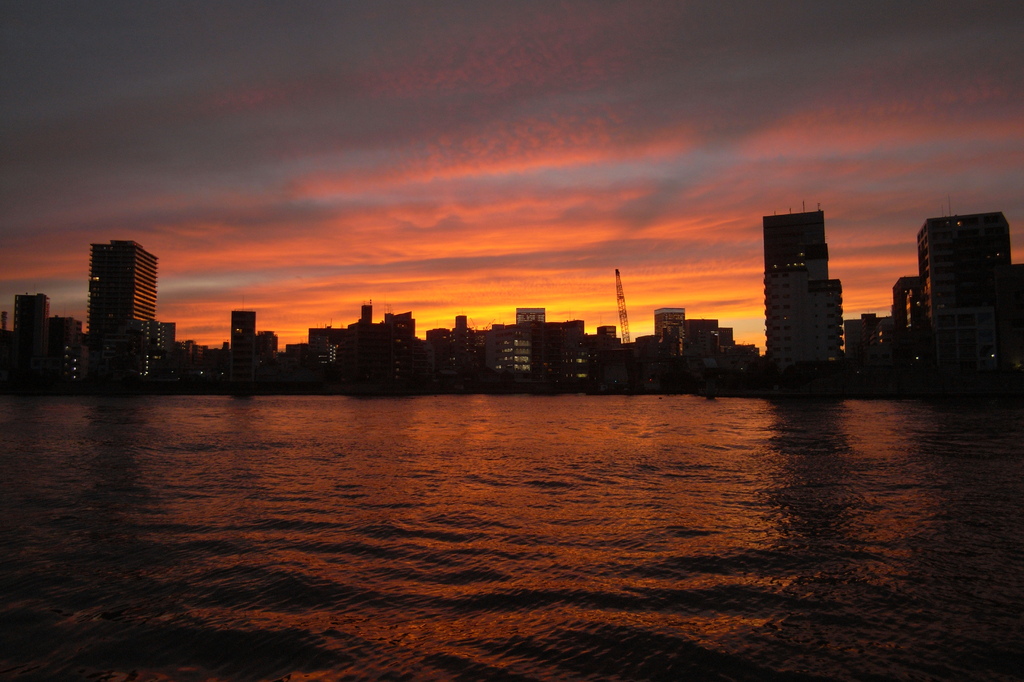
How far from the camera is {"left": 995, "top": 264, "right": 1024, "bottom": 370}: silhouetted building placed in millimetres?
111562

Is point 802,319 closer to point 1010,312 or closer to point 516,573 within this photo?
point 1010,312

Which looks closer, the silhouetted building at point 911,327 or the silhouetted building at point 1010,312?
the silhouetted building at point 1010,312

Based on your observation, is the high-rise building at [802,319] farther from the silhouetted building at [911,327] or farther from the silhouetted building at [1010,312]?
the silhouetted building at [1010,312]

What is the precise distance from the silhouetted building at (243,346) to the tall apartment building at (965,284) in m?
181

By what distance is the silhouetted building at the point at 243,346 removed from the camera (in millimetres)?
186375

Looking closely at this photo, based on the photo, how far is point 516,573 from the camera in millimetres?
13086

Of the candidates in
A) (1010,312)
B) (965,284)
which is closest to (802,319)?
(965,284)

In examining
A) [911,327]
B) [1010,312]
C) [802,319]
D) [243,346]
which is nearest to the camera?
[1010,312]

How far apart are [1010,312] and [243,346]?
642 ft

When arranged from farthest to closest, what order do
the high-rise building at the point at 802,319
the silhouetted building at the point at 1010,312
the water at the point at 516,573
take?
the high-rise building at the point at 802,319, the silhouetted building at the point at 1010,312, the water at the point at 516,573

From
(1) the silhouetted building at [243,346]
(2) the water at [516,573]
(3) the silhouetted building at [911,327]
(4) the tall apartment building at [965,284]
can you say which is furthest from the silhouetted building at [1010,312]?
(1) the silhouetted building at [243,346]

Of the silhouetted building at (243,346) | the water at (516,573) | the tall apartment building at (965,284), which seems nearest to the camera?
the water at (516,573)

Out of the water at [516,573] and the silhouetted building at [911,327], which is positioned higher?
the silhouetted building at [911,327]

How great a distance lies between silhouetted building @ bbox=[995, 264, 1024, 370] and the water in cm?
10953
